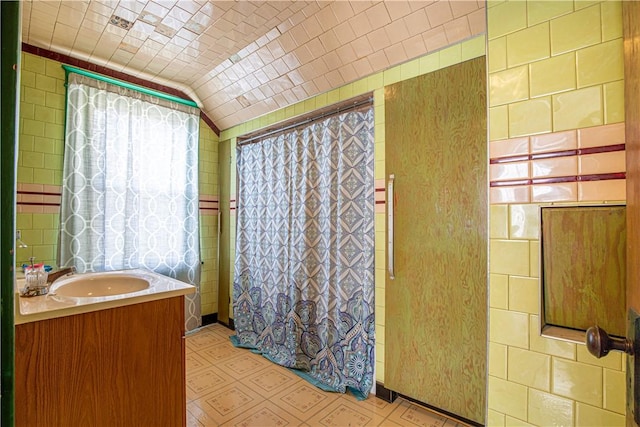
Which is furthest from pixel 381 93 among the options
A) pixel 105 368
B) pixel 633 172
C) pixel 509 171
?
pixel 105 368

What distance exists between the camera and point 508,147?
3.72 feet

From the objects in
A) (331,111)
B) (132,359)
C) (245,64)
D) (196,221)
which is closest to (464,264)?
(331,111)

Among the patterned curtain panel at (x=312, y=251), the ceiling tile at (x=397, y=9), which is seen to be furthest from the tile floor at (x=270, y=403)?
the ceiling tile at (x=397, y=9)

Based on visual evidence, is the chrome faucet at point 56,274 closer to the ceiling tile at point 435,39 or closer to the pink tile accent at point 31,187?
the pink tile accent at point 31,187

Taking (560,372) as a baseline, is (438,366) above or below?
below

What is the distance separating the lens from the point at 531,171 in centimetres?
108

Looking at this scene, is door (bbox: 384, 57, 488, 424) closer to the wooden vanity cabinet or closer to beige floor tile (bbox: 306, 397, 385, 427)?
beige floor tile (bbox: 306, 397, 385, 427)

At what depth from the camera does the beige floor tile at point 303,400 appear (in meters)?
1.87

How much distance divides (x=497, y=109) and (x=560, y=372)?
971 mm

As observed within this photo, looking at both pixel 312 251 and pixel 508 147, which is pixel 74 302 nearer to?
pixel 312 251

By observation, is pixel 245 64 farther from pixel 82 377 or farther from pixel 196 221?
pixel 82 377

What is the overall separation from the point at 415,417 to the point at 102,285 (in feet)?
6.99

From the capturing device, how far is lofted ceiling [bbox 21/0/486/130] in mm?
1695

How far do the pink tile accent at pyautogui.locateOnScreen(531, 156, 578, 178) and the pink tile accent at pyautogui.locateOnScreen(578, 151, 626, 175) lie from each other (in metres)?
0.02
